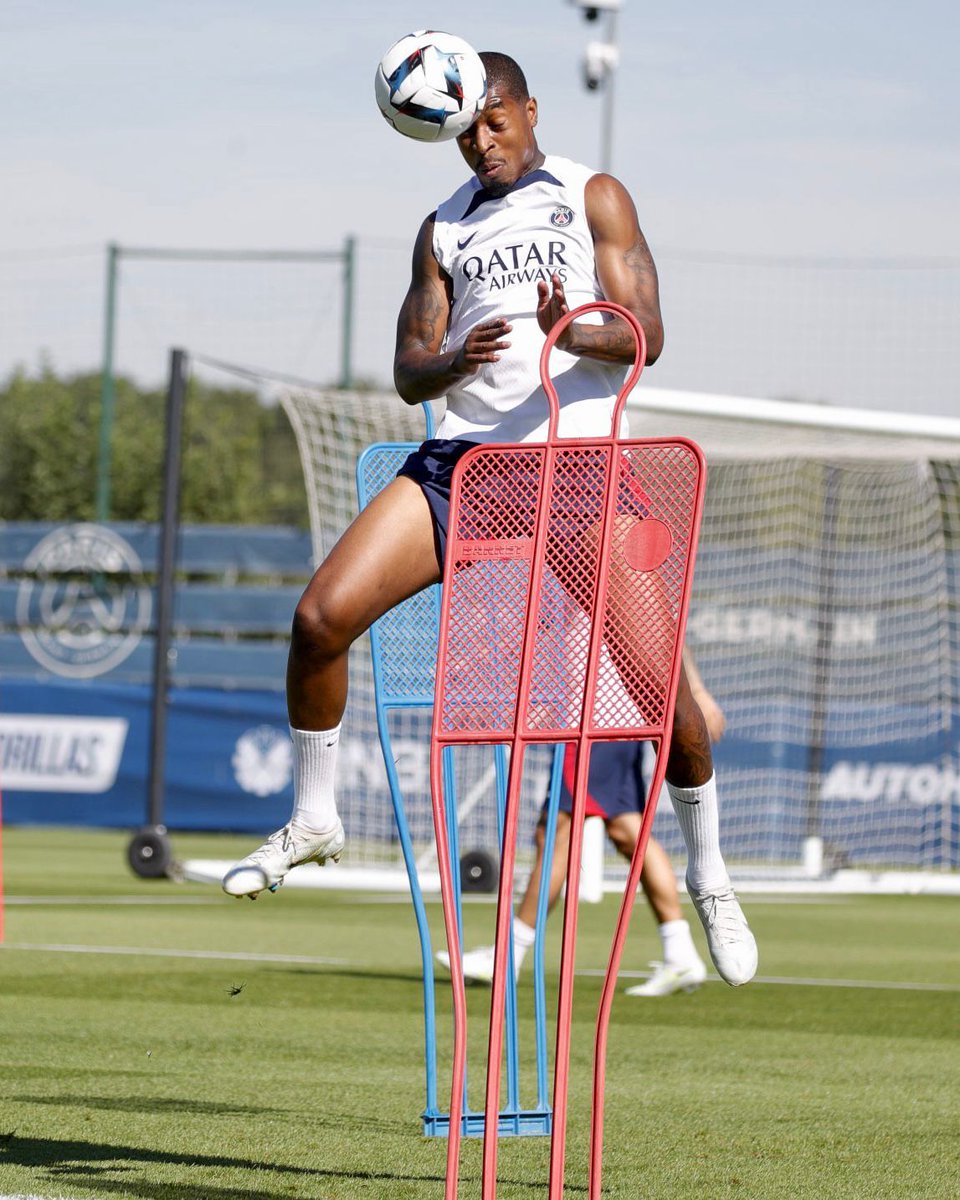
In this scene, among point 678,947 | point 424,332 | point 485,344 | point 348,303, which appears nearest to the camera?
point 485,344

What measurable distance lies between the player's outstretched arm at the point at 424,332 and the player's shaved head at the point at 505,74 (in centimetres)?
36

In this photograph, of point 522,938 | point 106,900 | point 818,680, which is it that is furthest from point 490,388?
point 818,680

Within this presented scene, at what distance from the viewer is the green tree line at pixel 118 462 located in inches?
1465

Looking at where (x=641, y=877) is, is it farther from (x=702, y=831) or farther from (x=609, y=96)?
(x=609, y=96)

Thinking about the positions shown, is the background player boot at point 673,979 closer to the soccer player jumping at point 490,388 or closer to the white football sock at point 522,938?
the white football sock at point 522,938

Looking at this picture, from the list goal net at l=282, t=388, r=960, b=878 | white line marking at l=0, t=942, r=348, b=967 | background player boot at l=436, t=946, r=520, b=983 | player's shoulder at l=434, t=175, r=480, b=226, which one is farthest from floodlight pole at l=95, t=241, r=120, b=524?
player's shoulder at l=434, t=175, r=480, b=226

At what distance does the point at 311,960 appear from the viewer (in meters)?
9.31

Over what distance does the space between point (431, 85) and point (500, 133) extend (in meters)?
0.29

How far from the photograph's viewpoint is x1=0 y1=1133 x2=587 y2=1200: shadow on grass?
4.16m

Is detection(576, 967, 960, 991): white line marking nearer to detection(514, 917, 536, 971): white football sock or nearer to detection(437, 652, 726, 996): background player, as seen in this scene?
detection(437, 652, 726, 996): background player

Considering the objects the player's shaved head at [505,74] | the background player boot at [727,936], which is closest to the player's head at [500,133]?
the player's shaved head at [505,74]

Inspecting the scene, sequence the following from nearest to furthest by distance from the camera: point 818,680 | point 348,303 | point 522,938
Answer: point 522,938 → point 818,680 → point 348,303

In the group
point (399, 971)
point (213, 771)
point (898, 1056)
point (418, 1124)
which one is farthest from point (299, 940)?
point (213, 771)

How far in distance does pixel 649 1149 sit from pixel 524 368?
1943 mm
